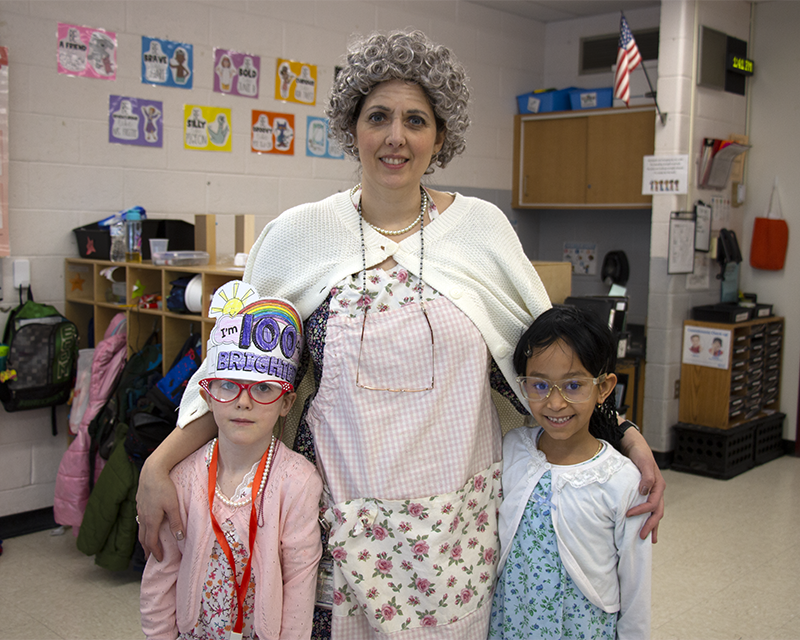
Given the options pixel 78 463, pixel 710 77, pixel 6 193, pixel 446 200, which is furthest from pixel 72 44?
pixel 710 77

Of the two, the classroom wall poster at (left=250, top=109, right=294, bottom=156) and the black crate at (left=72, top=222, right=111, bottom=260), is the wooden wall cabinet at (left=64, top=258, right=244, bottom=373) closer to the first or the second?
the black crate at (left=72, top=222, right=111, bottom=260)

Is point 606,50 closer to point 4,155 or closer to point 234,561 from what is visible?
point 4,155

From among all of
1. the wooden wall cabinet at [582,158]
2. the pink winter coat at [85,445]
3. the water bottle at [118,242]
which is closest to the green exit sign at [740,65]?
the wooden wall cabinet at [582,158]

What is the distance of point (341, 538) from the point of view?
4.64 feet

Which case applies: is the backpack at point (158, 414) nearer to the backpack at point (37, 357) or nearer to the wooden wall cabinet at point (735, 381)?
the backpack at point (37, 357)

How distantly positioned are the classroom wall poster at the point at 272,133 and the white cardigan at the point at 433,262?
Result: 2851mm

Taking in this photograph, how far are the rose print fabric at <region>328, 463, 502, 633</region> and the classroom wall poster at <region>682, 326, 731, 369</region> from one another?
349 centimetres

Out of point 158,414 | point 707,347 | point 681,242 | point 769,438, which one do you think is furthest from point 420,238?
point 769,438

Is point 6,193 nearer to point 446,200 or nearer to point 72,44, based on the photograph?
point 72,44

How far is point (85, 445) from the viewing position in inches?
131

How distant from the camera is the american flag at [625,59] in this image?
4.23 metres

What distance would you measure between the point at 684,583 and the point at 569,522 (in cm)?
193

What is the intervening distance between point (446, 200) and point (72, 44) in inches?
106

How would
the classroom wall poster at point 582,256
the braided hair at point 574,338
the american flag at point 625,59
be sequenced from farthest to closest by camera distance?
the classroom wall poster at point 582,256 < the american flag at point 625,59 < the braided hair at point 574,338
